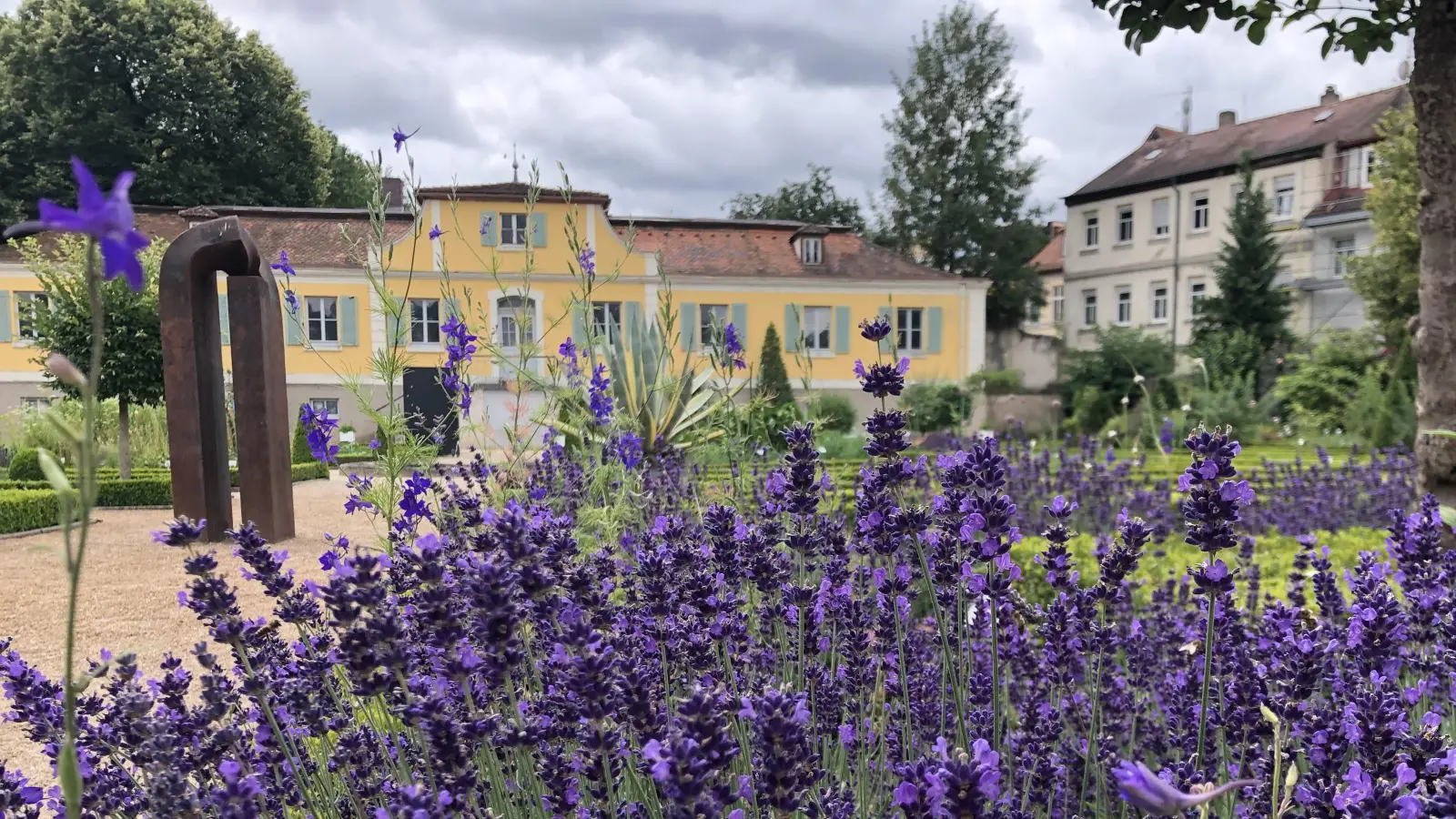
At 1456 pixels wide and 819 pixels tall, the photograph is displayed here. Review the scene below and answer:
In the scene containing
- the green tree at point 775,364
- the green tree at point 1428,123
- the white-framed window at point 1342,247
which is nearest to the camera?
the green tree at point 1428,123

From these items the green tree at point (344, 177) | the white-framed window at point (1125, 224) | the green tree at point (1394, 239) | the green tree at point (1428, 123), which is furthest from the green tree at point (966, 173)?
the green tree at point (1428, 123)

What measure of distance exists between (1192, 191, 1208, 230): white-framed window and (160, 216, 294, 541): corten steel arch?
94.1 ft

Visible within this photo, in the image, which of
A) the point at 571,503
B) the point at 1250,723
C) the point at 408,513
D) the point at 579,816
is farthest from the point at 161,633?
the point at 1250,723

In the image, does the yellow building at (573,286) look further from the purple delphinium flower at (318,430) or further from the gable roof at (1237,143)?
the purple delphinium flower at (318,430)

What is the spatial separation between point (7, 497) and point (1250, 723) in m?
10.4

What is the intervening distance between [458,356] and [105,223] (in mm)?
3186

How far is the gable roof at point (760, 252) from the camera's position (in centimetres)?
2436

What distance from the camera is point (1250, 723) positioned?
1.60 meters

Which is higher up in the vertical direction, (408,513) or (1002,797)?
(408,513)

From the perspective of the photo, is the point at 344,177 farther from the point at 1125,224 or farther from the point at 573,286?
the point at 1125,224

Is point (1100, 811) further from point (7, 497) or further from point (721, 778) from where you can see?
point (7, 497)

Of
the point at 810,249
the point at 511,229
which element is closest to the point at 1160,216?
the point at 810,249

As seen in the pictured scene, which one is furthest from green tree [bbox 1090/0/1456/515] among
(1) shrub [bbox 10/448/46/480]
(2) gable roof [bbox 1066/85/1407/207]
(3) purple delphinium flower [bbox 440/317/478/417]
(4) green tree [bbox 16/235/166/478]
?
(2) gable roof [bbox 1066/85/1407/207]

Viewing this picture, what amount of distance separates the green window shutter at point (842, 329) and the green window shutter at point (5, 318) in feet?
66.0
